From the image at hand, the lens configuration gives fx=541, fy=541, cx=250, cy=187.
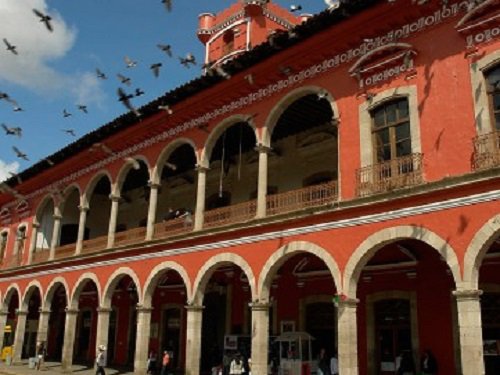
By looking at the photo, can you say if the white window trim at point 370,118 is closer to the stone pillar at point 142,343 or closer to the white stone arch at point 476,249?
the white stone arch at point 476,249

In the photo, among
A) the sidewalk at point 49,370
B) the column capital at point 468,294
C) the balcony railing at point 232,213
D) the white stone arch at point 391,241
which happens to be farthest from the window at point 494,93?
the sidewalk at point 49,370

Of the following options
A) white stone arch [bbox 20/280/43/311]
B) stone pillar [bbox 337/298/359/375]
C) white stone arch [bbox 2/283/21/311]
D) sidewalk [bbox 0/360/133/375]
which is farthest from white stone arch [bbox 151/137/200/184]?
white stone arch [bbox 2/283/21/311]

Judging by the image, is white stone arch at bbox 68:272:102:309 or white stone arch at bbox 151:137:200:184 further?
white stone arch at bbox 68:272:102:309

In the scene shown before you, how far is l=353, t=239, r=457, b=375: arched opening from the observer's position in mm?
12992

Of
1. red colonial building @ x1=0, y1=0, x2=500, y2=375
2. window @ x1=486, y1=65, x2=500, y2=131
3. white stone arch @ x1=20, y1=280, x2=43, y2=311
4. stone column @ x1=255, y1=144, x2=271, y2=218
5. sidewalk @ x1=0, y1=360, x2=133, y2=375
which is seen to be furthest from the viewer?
white stone arch @ x1=20, y1=280, x2=43, y2=311

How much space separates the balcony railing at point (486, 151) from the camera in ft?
32.5

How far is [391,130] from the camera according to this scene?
1194cm

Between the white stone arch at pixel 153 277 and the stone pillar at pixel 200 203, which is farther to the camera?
the white stone arch at pixel 153 277

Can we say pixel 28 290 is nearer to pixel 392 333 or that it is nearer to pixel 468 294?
pixel 392 333

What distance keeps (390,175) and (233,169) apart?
910 cm

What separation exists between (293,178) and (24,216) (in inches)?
599

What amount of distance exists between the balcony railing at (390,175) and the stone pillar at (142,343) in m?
8.44

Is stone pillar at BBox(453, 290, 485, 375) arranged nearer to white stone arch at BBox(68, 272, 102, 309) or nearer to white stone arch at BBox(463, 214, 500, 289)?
white stone arch at BBox(463, 214, 500, 289)

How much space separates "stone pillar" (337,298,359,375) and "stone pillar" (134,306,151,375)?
7.54 meters
